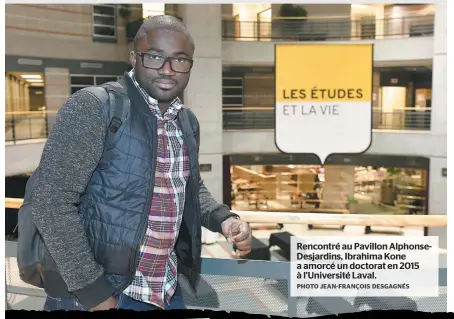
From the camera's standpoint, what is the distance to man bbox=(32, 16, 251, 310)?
1.18 m

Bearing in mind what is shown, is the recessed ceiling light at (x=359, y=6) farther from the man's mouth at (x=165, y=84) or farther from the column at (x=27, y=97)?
the column at (x=27, y=97)

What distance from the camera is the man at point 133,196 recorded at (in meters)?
1.18

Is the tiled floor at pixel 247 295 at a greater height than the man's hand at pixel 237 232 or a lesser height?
lesser

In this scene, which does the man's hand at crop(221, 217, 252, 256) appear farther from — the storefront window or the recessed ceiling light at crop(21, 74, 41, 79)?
the recessed ceiling light at crop(21, 74, 41, 79)

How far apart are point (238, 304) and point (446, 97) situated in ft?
4.37

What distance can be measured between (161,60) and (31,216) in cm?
63

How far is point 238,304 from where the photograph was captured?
196 centimetres

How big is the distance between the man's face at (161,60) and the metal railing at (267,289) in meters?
0.64

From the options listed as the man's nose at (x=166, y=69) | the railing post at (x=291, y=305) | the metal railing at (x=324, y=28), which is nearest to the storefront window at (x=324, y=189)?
the railing post at (x=291, y=305)

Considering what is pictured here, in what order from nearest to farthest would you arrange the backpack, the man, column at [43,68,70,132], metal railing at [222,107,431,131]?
the man → the backpack → column at [43,68,70,132] → metal railing at [222,107,431,131]

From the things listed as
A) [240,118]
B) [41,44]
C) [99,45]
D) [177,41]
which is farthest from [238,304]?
[41,44]

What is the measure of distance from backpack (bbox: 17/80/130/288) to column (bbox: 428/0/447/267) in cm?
149

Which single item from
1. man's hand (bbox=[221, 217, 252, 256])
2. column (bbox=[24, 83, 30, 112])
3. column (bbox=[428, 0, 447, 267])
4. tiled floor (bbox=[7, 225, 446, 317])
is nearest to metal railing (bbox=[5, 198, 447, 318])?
tiled floor (bbox=[7, 225, 446, 317])

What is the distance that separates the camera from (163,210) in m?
1.47
